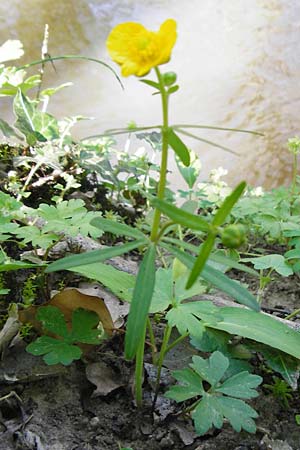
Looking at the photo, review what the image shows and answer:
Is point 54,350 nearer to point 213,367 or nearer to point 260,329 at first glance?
point 213,367

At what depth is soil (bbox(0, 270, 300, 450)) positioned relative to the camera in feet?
3.83

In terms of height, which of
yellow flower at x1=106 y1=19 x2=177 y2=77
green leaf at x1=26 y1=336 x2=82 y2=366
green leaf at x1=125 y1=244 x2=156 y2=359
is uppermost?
yellow flower at x1=106 y1=19 x2=177 y2=77

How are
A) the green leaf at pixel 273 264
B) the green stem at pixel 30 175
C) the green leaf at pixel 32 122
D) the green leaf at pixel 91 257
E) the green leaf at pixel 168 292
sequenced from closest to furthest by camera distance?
1. the green leaf at pixel 91 257
2. the green leaf at pixel 168 292
3. the green leaf at pixel 273 264
4. the green stem at pixel 30 175
5. the green leaf at pixel 32 122

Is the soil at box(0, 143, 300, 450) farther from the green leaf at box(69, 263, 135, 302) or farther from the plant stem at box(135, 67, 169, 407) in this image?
the green leaf at box(69, 263, 135, 302)

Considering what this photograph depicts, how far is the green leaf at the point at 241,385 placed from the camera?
3.72 ft

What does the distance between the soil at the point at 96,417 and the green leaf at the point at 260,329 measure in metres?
0.16

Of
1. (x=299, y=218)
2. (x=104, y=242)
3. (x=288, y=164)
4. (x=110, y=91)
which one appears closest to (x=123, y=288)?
(x=104, y=242)

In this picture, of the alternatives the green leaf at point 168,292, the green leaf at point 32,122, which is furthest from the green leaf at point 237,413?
the green leaf at point 32,122

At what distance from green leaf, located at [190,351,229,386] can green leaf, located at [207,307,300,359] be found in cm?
8

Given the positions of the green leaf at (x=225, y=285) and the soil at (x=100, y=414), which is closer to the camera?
the green leaf at (x=225, y=285)

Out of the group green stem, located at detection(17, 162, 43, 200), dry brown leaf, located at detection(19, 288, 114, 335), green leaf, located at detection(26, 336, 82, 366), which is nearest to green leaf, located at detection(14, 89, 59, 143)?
green stem, located at detection(17, 162, 43, 200)

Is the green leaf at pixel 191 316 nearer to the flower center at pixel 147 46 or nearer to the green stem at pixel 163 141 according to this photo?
the green stem at pixel 163 141

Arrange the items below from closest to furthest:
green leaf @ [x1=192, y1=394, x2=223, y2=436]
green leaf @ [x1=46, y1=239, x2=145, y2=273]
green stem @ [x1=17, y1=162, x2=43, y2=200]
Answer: green leaf @ [x1=46, y1=239, x2=145, y2=273]
green leaf @ [x1=192, y1=394, x2=223, y2=436]
green stem @ [x1=17, y1=162, x2=43, y2=200]

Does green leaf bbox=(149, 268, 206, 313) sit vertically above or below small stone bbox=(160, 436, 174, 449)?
above
